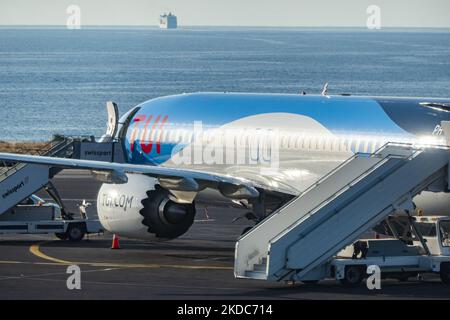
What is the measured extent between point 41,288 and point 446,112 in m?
13.5

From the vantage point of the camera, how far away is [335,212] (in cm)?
3434

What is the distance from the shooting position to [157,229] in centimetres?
4175

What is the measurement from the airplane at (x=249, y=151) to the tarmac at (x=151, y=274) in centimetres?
157

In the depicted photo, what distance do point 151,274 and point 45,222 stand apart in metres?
9.88

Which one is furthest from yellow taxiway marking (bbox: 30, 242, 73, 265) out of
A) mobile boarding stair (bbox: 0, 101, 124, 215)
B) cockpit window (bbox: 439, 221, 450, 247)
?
cockpit window (bbox: 439, 221, 450, 247)

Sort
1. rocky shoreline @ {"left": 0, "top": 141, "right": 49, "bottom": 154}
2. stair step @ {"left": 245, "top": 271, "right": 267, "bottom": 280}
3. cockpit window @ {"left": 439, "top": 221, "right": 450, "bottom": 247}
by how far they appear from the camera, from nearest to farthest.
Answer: stair step @ {"left": 245, "top": 271, "right": 267, "bottom": 280}
cockpit window @ {"left": 439, "top": 221, "right": 450, "bottom": 247}
rocky shoreline @ {"left": 0, "top": 141, "right": 49, "bottom": 154}

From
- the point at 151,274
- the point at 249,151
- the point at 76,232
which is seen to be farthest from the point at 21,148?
the point at 151,274

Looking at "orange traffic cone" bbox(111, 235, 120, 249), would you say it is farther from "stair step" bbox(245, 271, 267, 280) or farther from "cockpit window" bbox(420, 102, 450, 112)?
"cockpit window" bbox(420, 102, 450, 112)

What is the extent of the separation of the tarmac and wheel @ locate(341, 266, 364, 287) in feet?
0.99

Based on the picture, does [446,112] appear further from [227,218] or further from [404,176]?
[227,218]

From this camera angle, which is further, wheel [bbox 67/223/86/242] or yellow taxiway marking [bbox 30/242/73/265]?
wheel [bbox 67/223/86/242]

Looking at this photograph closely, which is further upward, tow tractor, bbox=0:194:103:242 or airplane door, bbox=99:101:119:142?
airplane door, bbox=99:101:119:142

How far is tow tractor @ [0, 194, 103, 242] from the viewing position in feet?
153
